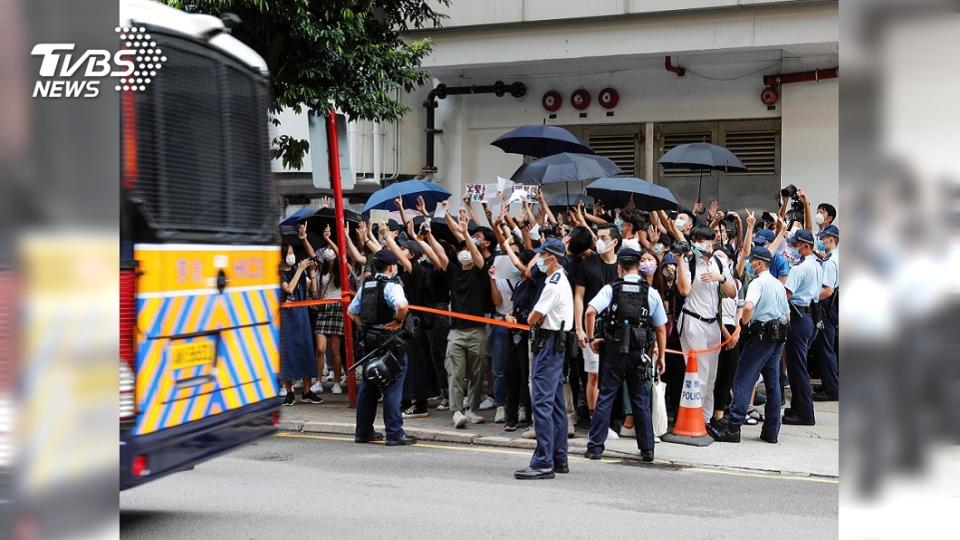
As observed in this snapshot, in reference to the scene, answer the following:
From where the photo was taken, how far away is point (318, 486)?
24.2 ft

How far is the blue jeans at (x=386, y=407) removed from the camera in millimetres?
9203

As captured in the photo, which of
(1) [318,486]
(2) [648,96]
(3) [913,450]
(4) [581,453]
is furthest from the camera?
(2) [648,96]

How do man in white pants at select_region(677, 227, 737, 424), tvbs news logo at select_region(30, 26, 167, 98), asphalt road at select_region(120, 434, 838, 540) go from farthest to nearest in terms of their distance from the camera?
man in white pants at select_region(677, 227, 737, 424)
asphalt road at select_region(120, 434, 838, 540)
tvbs news logo at select_region(30, 26, 167, 98)

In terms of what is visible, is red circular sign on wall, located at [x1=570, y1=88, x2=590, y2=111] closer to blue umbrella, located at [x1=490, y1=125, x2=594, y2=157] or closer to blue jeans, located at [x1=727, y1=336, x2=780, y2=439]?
blue umbrella, located at [x1=490, y1=125, x2=594, y2=157]

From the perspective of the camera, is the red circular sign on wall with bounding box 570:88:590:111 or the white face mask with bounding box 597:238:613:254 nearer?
the white face mask with bounding box 597:238:613:254

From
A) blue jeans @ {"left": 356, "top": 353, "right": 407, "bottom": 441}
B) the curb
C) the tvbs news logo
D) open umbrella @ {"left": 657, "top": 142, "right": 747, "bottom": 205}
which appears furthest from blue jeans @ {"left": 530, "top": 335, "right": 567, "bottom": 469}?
the tvbs news logo

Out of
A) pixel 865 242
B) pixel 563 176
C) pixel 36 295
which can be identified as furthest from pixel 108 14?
pixel 563 176

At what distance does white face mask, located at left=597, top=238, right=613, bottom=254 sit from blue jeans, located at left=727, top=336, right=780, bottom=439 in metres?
1.60

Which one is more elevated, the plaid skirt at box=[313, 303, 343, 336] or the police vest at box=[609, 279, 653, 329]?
the police vest at box=[609, 279, 653, 329]

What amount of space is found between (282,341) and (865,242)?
1069cm

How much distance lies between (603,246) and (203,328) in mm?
5203

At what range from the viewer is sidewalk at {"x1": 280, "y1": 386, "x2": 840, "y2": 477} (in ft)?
28.3

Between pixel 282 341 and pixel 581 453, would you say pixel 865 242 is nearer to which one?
pixel 581 453

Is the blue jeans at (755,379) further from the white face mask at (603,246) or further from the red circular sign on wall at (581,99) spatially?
the red circular sign on wall at (581,99)
